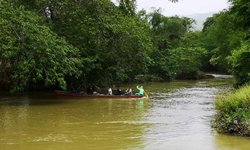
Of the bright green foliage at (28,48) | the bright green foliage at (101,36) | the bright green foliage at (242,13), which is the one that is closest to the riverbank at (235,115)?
the bright green foliage at (242,13)

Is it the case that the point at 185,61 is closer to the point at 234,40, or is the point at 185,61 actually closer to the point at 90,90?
the point at 234,40

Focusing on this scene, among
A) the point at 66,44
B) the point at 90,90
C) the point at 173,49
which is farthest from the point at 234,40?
the point at 66,44

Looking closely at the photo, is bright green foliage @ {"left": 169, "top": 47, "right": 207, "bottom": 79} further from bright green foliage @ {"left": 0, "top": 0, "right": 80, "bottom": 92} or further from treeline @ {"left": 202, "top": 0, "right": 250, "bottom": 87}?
bright green foliage @ {"left": 0, "top": 0, "right": 80, "bottom": 92}

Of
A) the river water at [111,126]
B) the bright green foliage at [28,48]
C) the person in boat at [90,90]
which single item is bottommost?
the river water at [111,126]

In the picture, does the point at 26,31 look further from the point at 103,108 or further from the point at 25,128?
the point at 25,128

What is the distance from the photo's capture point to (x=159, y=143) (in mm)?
15547

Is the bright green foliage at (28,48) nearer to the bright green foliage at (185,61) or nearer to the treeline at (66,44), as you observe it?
the treeline at (66,44)

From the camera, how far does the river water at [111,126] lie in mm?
15258

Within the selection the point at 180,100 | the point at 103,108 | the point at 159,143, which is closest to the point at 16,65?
the point at 103,108

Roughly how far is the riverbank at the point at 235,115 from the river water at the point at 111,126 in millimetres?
431

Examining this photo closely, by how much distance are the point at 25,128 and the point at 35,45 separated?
877 centimetres

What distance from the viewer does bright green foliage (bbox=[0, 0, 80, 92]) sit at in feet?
85.6

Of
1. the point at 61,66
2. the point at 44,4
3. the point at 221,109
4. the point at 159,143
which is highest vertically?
the point at 44,4

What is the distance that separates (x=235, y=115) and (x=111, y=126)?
603 centimetres
